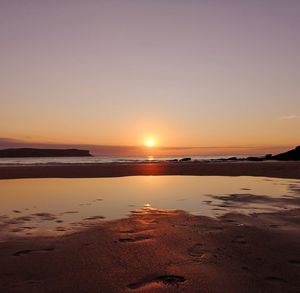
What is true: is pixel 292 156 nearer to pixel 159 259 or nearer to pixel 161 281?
pixel 159 259

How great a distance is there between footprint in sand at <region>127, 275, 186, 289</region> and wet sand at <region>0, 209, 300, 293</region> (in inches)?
0.5

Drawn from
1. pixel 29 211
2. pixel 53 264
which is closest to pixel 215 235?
pixel 53 264

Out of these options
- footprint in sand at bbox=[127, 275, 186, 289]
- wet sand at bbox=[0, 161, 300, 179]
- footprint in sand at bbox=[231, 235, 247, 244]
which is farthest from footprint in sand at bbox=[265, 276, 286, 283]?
wet sand at bbox=[0, 161, 300, 179]

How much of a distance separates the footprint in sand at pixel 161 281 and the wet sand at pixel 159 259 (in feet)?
0.04

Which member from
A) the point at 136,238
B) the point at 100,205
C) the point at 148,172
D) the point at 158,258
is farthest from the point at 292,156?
the point at 158,258

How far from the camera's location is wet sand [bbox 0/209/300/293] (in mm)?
4270

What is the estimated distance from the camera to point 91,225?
783cm

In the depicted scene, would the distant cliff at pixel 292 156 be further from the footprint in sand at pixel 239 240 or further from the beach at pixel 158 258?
the footprint in sand at pixel 239 240

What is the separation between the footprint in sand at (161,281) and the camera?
4246 mm

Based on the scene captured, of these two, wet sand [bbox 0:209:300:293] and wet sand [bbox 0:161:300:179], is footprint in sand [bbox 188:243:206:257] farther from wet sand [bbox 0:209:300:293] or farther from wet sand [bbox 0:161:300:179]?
wet sand [bbox 0:161:300:179]

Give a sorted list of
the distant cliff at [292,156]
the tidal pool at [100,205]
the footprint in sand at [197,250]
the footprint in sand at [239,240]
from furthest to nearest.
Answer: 1. the distant cliff at [292,156]
2. the tidal pool at [100,205]
3. the footprint in sand at [239,240]
4. the footprint in sand at [197,250]

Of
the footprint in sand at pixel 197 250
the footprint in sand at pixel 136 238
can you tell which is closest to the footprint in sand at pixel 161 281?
the footprint in sand at pixel 197 250

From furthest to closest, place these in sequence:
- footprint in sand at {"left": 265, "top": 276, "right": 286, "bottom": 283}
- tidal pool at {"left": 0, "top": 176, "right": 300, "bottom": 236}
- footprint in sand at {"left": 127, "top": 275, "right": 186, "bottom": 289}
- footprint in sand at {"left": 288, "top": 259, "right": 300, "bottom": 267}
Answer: tidal pool at {"left": 0, "top": 176, "right": 300, "bottom": 236}
footprint in sand at {"left": 288, "top": 259, "right": 300, "bottom": 267}
footprint in sand at {"left": 265, "top": 276, "right": 286, "bottom": 283}
footprint in sand at {"left": 127, "top": 275, "right": 186, "bottom": 289}

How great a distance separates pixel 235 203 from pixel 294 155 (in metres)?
54.4
